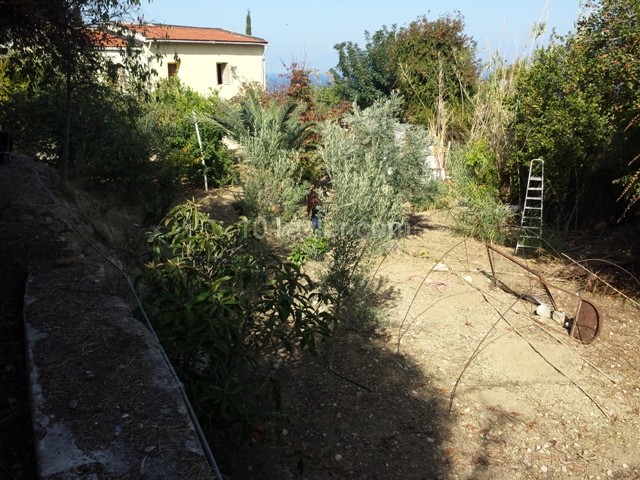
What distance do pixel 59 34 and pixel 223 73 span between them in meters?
18.6

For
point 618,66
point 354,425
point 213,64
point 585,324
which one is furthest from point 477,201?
point 213,64

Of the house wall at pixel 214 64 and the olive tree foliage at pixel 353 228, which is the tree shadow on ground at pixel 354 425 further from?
the house wall at pixel 214 64

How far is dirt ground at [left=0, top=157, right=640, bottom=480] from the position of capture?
126 inches

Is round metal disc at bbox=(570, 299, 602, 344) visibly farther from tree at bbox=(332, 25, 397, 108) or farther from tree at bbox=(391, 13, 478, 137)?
tree at bbox=(332, 25, 397, 108)

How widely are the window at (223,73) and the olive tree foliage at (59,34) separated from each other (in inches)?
684

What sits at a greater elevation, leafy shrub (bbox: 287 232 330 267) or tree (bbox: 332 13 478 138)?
tree (bbox: 332 13 478 138)

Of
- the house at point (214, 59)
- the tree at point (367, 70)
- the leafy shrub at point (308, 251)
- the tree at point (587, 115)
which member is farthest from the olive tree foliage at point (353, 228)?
the house at point (214, 59)

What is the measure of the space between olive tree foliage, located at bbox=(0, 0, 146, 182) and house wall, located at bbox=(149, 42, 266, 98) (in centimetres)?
1507

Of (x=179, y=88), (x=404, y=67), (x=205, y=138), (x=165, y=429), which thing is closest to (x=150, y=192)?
(x=205, y=138)

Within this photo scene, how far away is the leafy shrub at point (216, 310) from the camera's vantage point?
222 centimetres

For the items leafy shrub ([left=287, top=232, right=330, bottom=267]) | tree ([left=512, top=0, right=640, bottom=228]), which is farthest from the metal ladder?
leafy shrub ([left=287, top=232, right=330, bottom=267])

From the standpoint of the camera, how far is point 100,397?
193 centimetres

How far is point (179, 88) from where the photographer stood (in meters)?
15.6

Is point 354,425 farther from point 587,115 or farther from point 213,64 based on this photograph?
point 213,64
